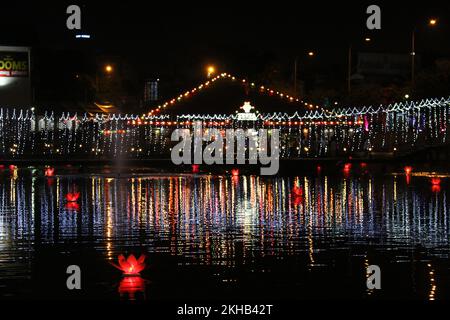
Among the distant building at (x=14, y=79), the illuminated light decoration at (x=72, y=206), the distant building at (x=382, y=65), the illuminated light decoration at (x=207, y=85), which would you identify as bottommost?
the illuminated light decoration at (x=72, y=206)

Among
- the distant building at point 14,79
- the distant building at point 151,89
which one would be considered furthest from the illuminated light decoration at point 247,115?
the distant building at point 151,89

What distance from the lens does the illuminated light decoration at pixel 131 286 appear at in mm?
13625

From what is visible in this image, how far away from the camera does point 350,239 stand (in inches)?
763

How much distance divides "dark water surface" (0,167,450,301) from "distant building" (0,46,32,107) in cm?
4581

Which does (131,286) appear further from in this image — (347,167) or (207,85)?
(207,85)

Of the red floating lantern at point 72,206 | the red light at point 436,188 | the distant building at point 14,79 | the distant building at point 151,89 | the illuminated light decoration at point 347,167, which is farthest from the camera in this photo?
the distant building at point 151,89

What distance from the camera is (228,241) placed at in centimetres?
1912

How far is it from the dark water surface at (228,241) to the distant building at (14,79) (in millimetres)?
45814

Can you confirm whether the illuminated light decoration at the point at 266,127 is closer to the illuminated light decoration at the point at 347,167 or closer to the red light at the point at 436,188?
the illuminated light decoration at the point at 347,167

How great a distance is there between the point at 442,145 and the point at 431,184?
742 inches

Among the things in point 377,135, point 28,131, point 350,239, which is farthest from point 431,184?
point 28,131

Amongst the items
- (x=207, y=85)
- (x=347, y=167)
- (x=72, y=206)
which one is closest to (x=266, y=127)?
(x=207, y=85)

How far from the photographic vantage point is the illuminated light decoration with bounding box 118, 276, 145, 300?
1362 centimetres
